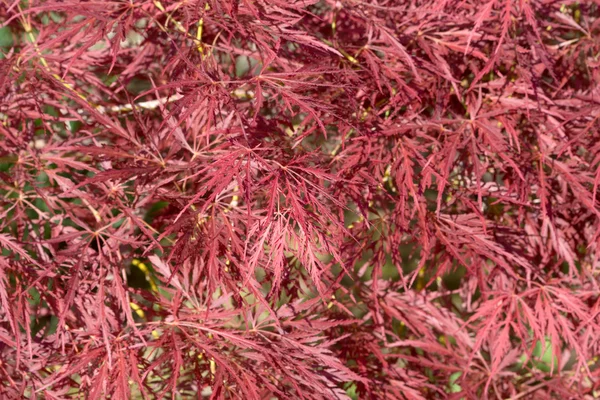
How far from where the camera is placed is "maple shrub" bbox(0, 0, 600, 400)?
1.20 meters

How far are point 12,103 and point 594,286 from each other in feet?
4.90

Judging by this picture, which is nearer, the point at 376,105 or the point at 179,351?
the point at 179,351

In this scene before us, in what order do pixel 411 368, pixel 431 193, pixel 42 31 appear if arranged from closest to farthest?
pixel 42 31 → pixel 411 368 → pixel 431 193

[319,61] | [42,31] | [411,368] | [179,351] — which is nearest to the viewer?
[179,351]

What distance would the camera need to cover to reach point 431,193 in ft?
8.05

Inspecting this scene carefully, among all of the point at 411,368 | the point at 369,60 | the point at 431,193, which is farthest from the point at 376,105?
the point at 431,193

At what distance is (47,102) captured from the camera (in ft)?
4.70

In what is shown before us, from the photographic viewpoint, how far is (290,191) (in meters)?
1.10

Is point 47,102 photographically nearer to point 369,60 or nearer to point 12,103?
point 12,103

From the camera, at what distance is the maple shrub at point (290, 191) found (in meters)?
1.20

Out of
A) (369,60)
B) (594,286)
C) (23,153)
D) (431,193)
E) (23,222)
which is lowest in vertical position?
(431,193)

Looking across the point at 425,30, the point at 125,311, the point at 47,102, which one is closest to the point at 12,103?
the point at 47,102

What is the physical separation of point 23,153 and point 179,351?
0.66 meters

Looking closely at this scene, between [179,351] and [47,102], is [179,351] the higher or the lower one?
the lower one
